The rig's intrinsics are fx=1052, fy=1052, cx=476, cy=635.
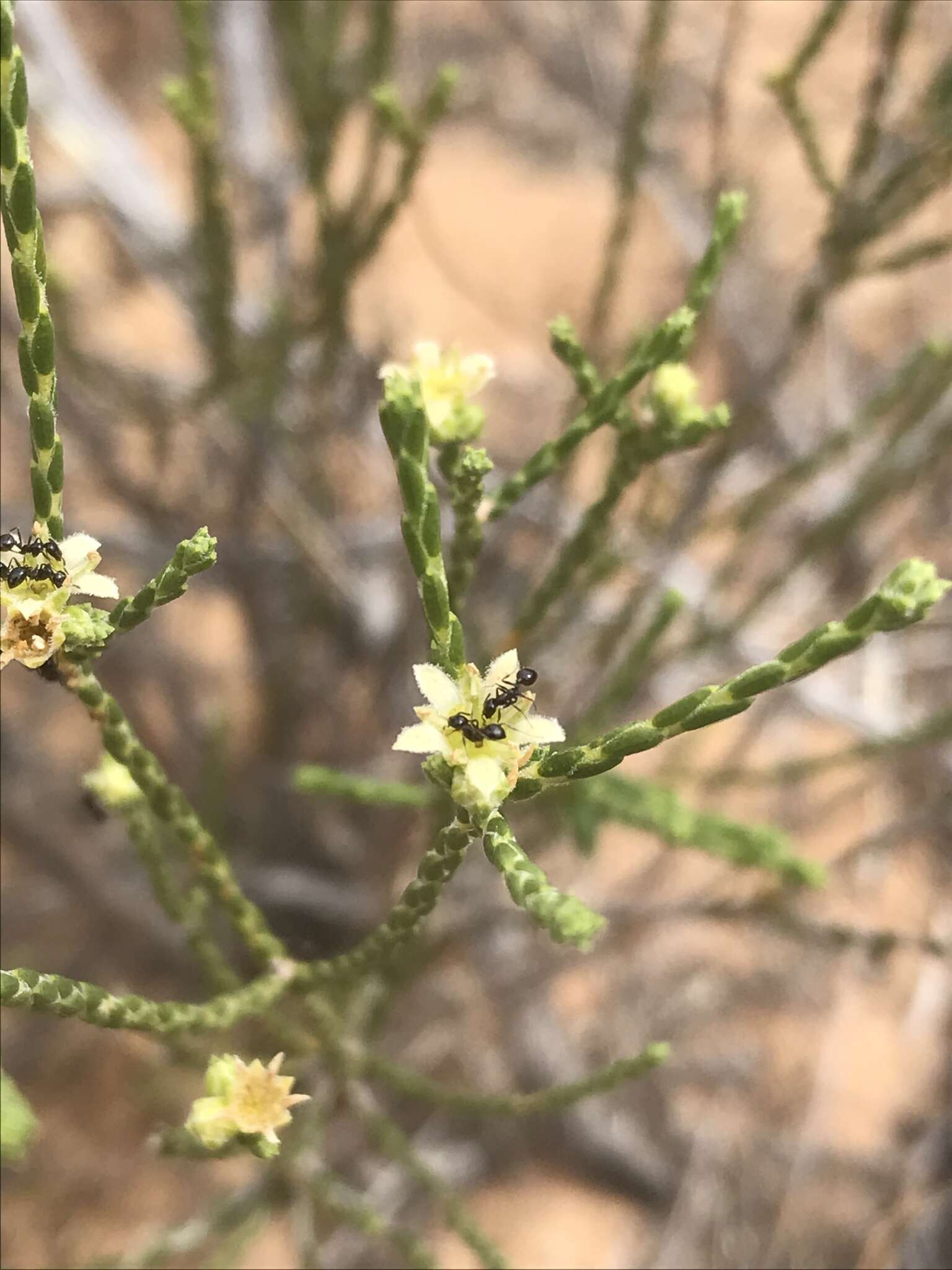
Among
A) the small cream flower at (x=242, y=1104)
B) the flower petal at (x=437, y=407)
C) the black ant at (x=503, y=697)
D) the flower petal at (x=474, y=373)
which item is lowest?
the small cream flower at (x=242, y=1104)

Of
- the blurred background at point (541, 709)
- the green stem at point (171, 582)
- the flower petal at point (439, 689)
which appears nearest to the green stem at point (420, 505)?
the flower petal at point (439, 689)

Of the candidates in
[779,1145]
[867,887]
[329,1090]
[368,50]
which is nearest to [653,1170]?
[779,1145]

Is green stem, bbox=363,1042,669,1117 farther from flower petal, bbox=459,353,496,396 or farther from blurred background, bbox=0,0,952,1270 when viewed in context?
Answer: flower petal, bbox=459,353,496,396

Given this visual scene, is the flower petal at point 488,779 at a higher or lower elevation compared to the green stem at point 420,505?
lower

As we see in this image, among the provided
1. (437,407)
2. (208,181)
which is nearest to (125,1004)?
(437,407)

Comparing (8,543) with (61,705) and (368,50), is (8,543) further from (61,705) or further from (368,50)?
(61,705)

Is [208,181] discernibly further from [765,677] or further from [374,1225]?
[374,1225]

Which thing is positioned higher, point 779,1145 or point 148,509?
point 148,509

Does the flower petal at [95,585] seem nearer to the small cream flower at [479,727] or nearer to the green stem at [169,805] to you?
the green stem at [169,805]
